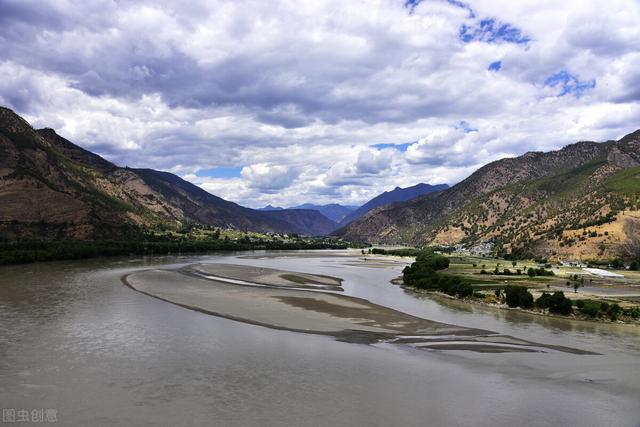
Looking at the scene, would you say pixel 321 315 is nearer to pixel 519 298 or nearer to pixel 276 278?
pixel 519 298

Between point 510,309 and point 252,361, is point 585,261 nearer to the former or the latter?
point 510,309

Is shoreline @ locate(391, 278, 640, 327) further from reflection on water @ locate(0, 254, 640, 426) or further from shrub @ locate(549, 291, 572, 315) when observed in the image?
reflection on water @ locate(0, 254, 640, 426)

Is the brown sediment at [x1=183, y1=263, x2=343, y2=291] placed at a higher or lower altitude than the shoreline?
higher

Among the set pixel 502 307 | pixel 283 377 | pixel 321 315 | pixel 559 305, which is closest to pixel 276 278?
pixel 321 315

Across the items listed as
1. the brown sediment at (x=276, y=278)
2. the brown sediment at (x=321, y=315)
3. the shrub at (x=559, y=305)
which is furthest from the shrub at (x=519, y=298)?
the brown sediment at (x=276, y=278)

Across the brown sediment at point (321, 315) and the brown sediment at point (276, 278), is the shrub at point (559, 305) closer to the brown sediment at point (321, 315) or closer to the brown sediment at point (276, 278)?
the brown sediment at point (321, 315)

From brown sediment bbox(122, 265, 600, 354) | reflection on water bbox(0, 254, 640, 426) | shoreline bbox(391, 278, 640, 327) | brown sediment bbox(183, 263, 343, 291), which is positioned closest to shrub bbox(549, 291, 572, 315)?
shoreline bbox(391, 278, 640, 327)

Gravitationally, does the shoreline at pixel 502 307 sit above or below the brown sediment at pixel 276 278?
below
